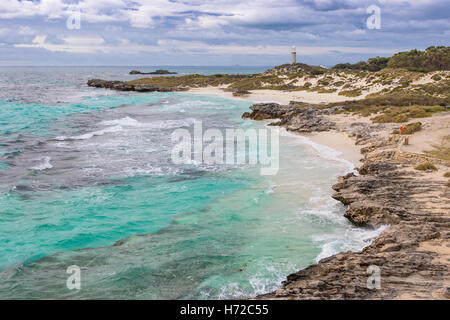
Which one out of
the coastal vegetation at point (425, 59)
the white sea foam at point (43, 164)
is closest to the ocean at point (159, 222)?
the white sea foam at point (43, 164)

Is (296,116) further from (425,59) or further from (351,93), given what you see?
(425,59)

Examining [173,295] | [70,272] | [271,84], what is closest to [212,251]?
[173,295]

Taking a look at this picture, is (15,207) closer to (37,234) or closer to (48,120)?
(37,234)

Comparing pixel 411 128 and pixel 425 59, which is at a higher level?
pixel 425 59

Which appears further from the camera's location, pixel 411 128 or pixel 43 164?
pixel 411 128

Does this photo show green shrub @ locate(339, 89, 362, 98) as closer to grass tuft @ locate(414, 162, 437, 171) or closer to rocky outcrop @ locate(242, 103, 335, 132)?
rocky outcrop @ locate(242, 103, 335, 132)

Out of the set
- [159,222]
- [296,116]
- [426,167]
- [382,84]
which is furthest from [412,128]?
[382,84]
